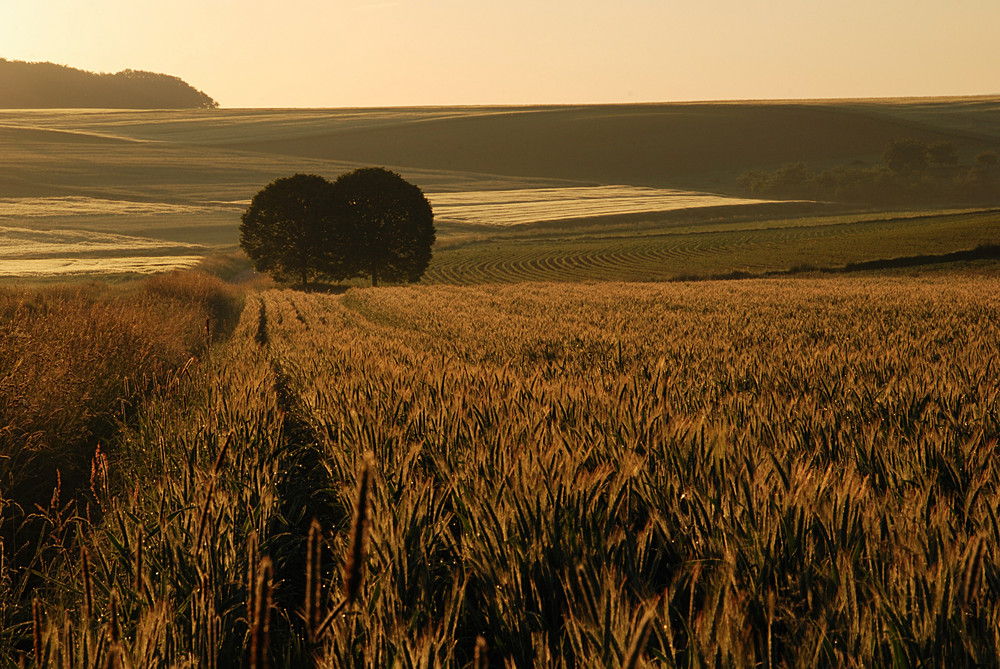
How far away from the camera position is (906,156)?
95312mm

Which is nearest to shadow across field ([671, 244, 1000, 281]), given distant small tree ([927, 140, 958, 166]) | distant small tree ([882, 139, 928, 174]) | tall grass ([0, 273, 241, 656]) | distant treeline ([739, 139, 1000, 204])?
tall grass ([0, 273, 241, 656])

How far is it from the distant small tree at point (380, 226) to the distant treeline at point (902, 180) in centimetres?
Answer: 6219

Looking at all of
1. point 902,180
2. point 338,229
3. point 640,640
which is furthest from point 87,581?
point 902,180

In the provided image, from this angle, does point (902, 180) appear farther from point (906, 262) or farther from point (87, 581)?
point (87, 581)

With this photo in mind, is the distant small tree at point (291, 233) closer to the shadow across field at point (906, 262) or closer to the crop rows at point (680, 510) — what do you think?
the shadow across field at point (906, 262)

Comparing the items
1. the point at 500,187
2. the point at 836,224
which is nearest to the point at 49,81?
the point at 500,187

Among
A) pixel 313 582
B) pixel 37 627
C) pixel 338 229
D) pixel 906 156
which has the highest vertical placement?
pixel 906 156

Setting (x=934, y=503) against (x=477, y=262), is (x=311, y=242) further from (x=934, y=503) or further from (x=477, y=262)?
(x=934, y=503)

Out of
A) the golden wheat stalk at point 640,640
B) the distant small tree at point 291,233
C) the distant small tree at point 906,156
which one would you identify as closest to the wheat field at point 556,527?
the golden wheat stalk at point 640,640

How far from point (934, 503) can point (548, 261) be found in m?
47.7

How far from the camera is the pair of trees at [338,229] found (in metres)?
45.2

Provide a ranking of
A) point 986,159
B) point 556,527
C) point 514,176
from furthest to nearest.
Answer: point 514,176 → point 986,159 → point 556,527

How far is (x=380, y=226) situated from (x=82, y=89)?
6419 inches

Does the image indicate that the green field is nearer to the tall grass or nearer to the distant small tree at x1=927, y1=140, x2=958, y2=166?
the distant small tree at x1=927, y1=140, x2=958, y2=166
